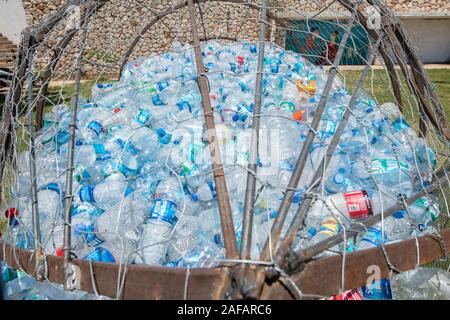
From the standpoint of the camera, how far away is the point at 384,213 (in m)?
1.67

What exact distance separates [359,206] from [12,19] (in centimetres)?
1208

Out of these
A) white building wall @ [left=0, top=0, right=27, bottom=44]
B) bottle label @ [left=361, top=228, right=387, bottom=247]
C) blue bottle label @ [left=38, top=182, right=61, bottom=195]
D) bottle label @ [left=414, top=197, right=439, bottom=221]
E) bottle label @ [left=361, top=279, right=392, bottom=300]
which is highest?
white building wall @ [left=0, top=0, right=27, bottom=44]

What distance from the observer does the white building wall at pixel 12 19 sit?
37.1 feet

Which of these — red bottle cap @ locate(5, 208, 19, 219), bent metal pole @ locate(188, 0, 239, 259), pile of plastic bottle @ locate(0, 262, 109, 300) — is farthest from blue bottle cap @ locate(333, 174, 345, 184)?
red bottle cap @ locate(5, 208, 19, 219)

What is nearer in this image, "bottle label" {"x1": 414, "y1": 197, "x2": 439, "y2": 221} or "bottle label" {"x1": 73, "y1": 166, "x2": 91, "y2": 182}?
"bottle label" {"x1": 414, "y1": 197, "x2": 439, "y2": 221}

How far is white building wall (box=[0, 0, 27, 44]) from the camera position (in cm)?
1130

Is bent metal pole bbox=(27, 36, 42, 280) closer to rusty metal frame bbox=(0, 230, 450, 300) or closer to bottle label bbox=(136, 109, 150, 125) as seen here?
rusty metal frame bbox=(0, 230, 450, 300)

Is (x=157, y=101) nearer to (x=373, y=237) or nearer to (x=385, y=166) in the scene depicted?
(x=385, y=166)

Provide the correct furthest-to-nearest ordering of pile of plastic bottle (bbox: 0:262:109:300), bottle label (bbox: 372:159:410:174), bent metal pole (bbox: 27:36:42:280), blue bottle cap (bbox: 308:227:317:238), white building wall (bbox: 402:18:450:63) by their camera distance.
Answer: white building wall (bbox: 402:18:450:63)
bottle label (bbox: 372:159:410:174)
blue bottle cap (bbox: 308:227:317:238)
pile of plastic bottle (bbox: 0:262:109:300)
bent metal pole (bbox: 27:36:42:280)

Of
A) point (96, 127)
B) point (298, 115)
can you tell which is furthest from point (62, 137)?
point (298, 115)

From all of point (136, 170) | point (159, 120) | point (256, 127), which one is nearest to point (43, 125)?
point (159, 120)

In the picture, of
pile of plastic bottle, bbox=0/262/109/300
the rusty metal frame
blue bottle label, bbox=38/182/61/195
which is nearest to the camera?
the rusty metal frame

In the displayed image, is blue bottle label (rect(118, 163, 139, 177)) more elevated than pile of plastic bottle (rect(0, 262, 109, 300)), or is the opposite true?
blue bottle label (rect(118, 163, 139, 177))

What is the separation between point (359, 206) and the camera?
6.79 feet
